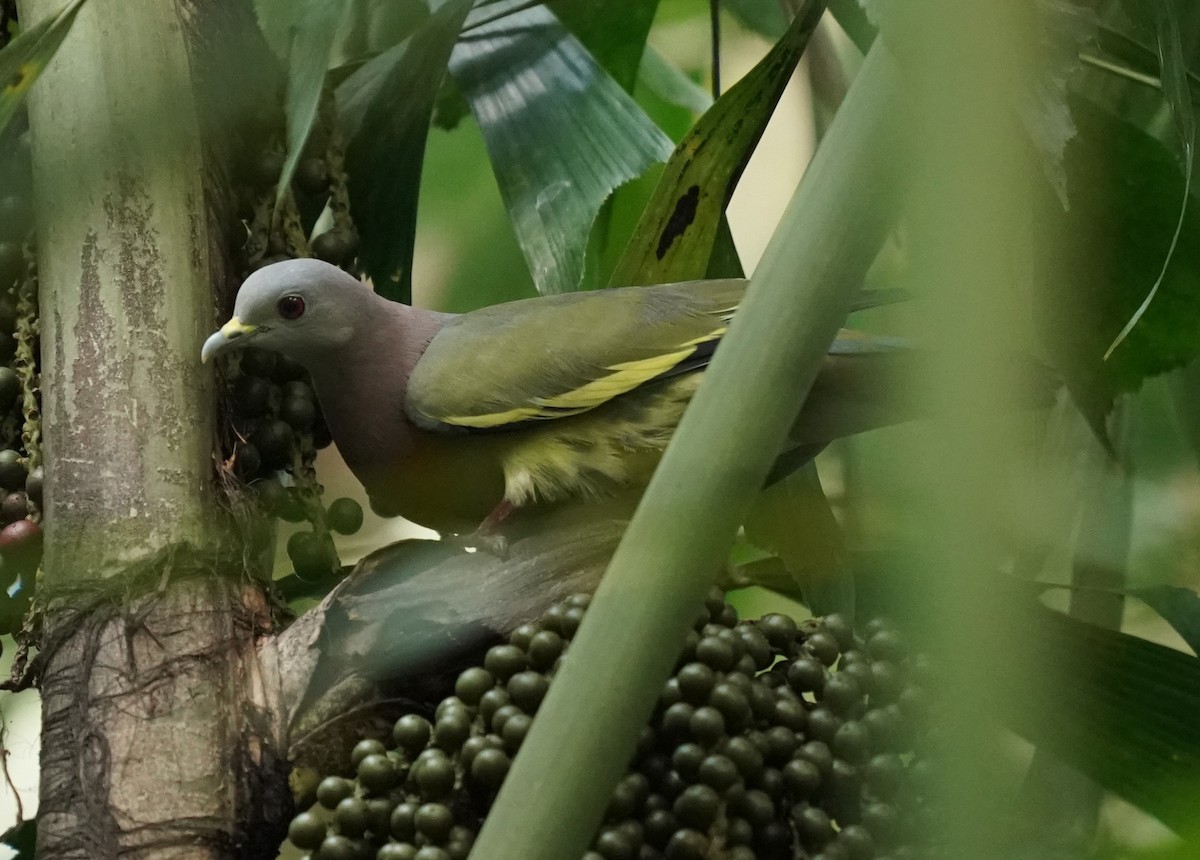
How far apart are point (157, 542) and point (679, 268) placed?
527mm

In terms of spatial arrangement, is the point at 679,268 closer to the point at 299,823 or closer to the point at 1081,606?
the point at 1081,606

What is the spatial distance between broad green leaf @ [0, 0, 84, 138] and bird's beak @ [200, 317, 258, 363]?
0.82 ft

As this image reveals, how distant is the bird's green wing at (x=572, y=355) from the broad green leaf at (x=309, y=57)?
1.02 feet

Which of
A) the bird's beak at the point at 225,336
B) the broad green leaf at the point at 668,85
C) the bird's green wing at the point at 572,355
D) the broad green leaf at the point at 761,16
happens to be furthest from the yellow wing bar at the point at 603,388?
the broad green leaf at the point at 668,85

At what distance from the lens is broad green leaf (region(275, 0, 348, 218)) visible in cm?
92

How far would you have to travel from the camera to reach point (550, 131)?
1292 mm

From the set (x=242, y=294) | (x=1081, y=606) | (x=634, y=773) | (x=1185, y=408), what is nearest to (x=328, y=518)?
(x=242, y=294)

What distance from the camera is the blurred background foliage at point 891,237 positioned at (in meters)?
0.72

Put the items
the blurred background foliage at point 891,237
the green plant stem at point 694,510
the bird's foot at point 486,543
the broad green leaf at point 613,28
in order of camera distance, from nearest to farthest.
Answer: the green plant stem at point 694,510, the blurred background foliage at point 891,237, the bird's foot at point 486,543, the broad green leaf at point 613,28

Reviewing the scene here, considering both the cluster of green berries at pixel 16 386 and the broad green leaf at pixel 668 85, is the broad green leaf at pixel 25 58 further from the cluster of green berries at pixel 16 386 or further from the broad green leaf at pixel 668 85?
the broad green leaf at pixel 668 85

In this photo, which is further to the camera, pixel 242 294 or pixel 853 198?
pixel 242 294

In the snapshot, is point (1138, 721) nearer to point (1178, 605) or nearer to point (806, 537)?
point (1178, 605)

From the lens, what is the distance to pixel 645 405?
1.15 meters

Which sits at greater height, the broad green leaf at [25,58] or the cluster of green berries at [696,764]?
the broad green leaf at [25,58]
